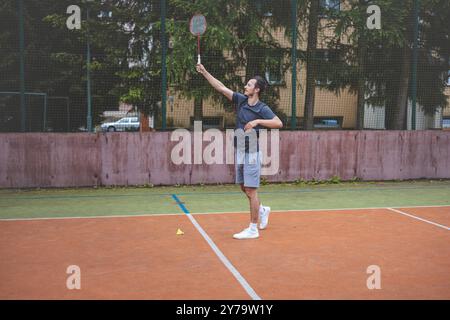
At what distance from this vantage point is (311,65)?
14117 mm

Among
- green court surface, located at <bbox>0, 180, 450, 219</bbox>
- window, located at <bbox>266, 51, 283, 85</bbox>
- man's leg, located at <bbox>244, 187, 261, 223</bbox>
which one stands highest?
window, located at <bbox>266, 51, 283, 85</bbox>

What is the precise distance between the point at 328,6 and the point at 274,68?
3426 mm

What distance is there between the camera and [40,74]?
12562 mm

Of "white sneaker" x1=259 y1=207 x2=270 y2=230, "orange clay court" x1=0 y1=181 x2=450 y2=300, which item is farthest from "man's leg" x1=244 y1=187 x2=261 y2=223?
"white sneaker" x1=259 y1=207 x2=270 y2=230

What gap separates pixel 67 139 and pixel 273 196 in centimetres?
464

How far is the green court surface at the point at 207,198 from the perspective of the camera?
32.0 feet

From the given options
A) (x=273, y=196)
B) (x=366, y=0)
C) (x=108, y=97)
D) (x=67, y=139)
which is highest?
(x=366, y=0)

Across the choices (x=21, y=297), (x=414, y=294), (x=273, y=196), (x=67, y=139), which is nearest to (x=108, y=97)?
(x=67, y=139)

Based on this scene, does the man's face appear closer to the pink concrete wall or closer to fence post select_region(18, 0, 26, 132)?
the pink concrete wall

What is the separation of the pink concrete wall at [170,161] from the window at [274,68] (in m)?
1.64

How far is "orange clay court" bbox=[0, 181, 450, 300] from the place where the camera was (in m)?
5.17

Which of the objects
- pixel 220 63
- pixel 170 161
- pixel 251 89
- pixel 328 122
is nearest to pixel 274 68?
pixel 220 63

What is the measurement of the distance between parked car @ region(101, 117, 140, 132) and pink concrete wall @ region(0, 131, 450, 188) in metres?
0.23
